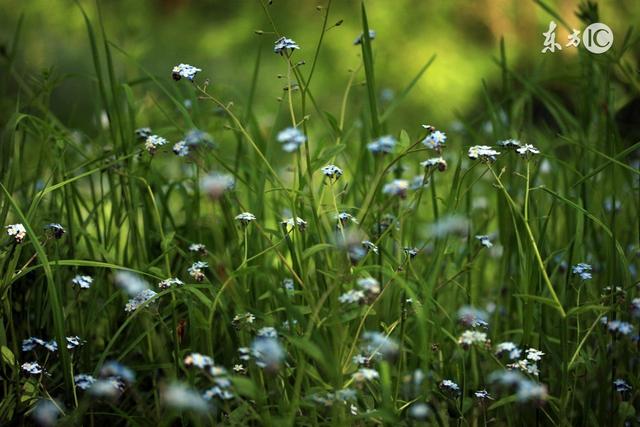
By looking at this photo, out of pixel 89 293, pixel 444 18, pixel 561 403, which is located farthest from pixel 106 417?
pixel 444 18

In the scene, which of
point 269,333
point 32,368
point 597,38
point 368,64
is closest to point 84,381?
point 32,368

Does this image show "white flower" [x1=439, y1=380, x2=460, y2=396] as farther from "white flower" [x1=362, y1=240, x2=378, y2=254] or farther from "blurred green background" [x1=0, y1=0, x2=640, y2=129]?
"blurred green background" [x1=0, y1=0, x2=640, y2=129]

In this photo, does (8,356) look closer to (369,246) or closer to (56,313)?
(56,313)

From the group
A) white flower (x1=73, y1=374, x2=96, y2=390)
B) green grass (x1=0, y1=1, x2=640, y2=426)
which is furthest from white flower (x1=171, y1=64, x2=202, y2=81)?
white flower (x1=73, y1=374, x2=96, y2=390)

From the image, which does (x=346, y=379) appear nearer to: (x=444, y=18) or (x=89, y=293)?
(x=89, y=293)

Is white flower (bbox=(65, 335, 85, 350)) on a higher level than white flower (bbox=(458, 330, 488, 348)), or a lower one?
higher

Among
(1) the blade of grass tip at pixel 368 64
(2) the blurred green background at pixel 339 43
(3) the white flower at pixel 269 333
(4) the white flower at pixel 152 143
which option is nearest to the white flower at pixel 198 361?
(3) the white flower at pixel 269 333
